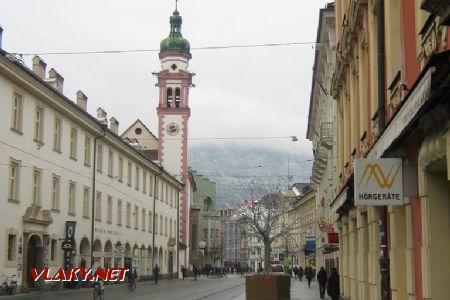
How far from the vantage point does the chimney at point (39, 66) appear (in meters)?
38.0

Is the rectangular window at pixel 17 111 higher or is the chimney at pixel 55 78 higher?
the chimney at pixel 55 78

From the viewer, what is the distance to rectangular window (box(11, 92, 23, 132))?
33.3m

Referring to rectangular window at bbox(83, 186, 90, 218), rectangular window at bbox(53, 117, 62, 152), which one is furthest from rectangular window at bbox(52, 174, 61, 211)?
rectangular window at bbox(83, 186, 90, 218)

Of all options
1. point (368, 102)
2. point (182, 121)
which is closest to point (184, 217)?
point (182, 121)

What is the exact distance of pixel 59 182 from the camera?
39406mm

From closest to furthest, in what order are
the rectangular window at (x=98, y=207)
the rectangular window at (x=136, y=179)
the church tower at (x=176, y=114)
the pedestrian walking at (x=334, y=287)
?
the pedestrian walking at (x=334, y=287)
the rectangular window at (x=98, y=207)
the rectangular window at (x=136, y=179)
the church tower at (x=176, y=114)

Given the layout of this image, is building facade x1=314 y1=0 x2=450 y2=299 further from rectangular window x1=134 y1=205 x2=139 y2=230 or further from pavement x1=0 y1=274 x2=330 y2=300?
rectangular window x1=134 y1=205 x2=139 y2=230

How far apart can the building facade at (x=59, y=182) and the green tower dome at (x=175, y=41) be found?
90.8ft

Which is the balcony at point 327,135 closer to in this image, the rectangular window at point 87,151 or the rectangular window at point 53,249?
the rectangular window at point 53,249

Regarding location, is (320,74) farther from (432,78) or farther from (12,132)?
(432,78)

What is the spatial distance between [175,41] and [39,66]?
1899 inches

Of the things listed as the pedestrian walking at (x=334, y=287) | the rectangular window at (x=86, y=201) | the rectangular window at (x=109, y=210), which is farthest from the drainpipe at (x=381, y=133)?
the rectangular window at (x=109, y=210)

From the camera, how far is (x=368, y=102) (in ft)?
59.3

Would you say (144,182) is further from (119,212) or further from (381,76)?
(381,76)
